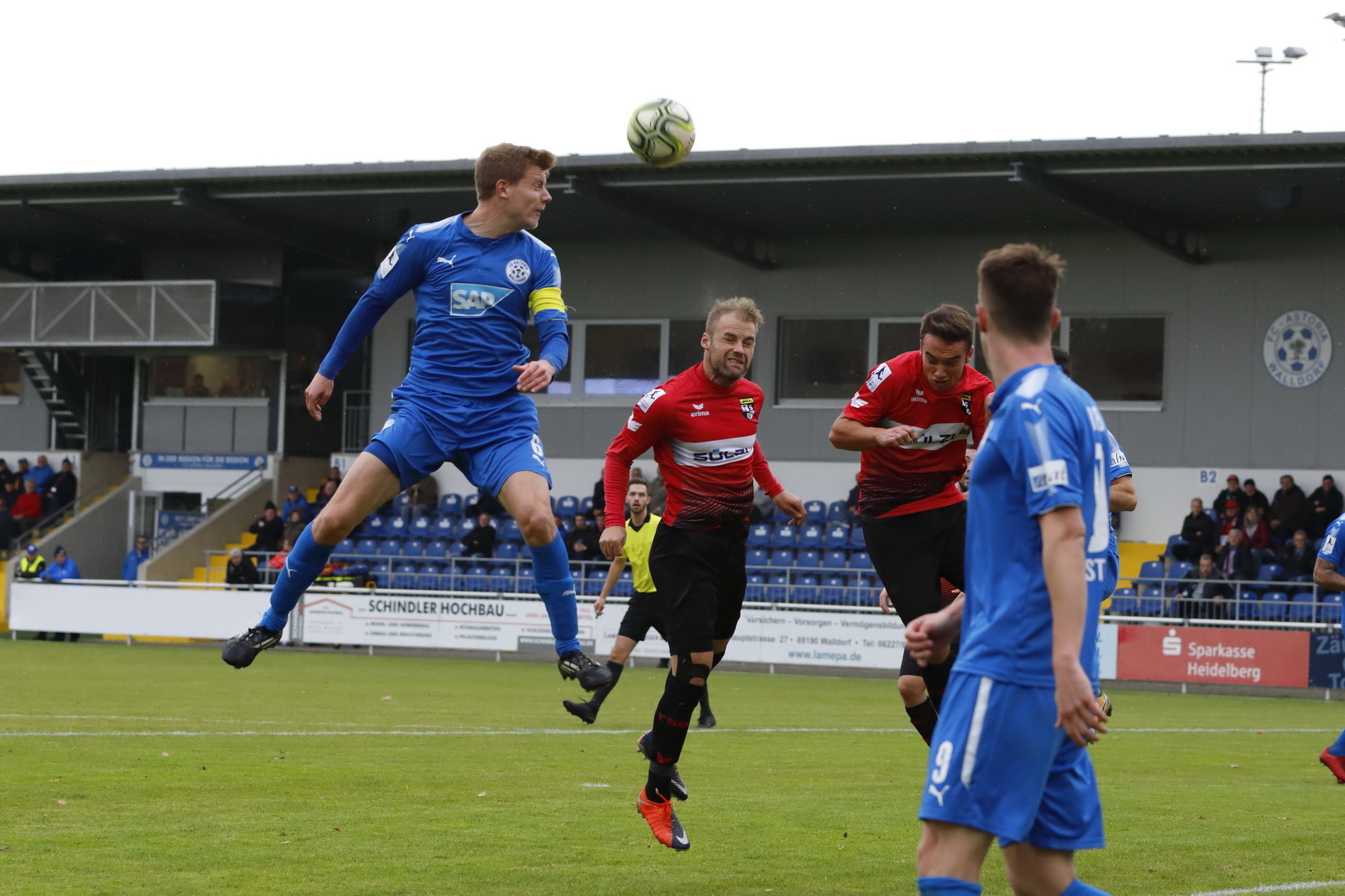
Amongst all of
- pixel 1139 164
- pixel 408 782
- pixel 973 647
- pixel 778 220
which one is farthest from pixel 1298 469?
pixel 973 647

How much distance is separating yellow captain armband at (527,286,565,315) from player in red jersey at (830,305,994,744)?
54.6 inches

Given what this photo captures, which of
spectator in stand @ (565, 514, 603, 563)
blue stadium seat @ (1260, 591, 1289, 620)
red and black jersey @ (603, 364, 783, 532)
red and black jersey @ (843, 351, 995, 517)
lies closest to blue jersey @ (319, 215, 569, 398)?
red and black jersey @ (603, 364, 783, 532)

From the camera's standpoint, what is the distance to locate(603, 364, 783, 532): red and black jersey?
25.3 feet

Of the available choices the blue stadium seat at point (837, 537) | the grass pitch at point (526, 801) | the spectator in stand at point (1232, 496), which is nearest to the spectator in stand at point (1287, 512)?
the spectator in stand at point (1232, 496)

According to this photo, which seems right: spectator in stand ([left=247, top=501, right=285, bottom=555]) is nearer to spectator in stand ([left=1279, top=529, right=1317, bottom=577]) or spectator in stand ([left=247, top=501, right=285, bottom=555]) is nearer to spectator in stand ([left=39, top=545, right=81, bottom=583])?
spectator in stand ([left=39, top=545, right=81, bottom=583])

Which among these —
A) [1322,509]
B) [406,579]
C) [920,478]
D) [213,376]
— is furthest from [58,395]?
[920,478]

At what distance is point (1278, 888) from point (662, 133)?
672cm

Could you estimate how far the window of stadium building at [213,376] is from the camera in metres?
36.2

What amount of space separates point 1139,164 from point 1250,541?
19.6ft

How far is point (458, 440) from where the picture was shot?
24.0ft

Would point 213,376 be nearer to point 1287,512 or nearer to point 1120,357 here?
point 1120,357

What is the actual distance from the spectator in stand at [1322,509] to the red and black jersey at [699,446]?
19.6 meters

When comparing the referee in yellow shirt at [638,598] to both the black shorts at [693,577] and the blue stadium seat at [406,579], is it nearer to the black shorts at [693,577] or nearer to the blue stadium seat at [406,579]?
the black shorts at [693,577]

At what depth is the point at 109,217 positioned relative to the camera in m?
33.9
